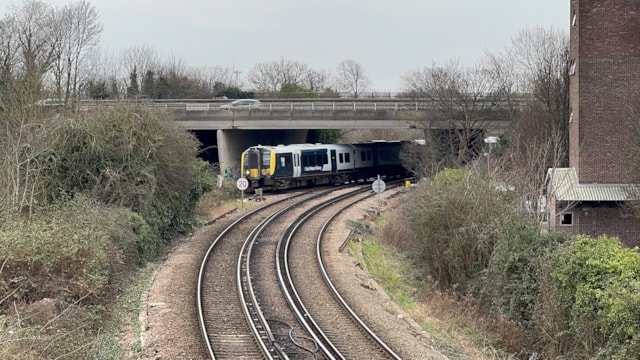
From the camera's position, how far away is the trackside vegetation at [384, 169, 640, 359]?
1138 cm

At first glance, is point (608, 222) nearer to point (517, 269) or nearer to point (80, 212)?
point (517, 269)

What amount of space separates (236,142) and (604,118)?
95.9 ft

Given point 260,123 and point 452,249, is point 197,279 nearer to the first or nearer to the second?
point 452,249

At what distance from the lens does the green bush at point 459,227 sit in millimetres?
18078

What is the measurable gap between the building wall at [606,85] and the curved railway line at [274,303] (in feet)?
31.4

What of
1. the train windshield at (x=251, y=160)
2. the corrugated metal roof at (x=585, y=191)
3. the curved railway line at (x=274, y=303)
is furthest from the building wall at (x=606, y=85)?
the train windshield at (x=251, y=160)

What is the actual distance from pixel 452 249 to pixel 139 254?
28.1ft

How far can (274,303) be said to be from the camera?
15.3 metres

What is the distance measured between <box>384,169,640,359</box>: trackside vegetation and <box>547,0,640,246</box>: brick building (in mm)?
4428

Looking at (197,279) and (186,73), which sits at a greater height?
(186,73)

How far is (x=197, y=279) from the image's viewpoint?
57.0 feet

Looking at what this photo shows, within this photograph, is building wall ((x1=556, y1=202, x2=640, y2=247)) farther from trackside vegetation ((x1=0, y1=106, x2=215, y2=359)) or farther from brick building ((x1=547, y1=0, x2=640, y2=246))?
trackside vegetation ((x1=0, y1=106, x2=215, y2=359))

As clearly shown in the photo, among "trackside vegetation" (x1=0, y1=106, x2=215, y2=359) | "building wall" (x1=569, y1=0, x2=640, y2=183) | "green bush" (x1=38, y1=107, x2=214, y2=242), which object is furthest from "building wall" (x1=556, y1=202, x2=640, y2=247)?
"trackside vegetation" (x1=0, y1=106, x2=215, y2=359)

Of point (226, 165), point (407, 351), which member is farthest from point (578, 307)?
point (226, 165)
